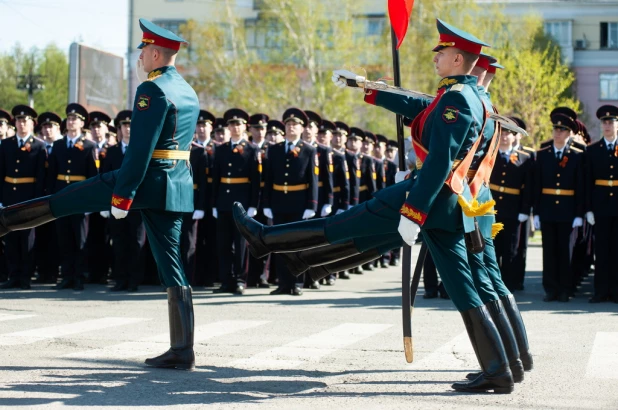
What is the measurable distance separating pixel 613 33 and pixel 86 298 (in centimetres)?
5166

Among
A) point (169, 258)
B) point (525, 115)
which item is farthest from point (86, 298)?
point (525, 115)

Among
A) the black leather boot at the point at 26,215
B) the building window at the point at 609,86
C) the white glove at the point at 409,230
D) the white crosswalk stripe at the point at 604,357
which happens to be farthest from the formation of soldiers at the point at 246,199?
the building window at the point at 609,86

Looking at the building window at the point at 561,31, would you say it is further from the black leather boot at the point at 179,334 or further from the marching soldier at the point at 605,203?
the black leather boot at the point at 179,334

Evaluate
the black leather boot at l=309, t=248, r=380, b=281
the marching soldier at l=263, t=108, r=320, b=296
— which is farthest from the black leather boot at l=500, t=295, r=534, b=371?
the marching soldier at l=263, t=108, r=320, b=296

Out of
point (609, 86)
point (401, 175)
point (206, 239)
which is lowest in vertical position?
point (206, 239)

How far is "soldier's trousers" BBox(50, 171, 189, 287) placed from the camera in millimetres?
7180

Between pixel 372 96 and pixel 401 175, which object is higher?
pixel 372 96

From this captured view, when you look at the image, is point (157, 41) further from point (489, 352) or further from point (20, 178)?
point (20, 178)

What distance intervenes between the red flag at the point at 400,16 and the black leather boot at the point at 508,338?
2.03 m

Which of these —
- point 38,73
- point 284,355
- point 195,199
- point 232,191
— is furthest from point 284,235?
point 38,73

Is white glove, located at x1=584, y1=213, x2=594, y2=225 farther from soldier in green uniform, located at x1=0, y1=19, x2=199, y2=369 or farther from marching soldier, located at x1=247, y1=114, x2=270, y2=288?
soldier in green uniform, located at x1=0, y1=19, x2=199, y2=369

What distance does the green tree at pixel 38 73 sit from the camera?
62.8 m

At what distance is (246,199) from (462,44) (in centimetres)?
723

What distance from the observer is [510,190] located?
13.3 metres
